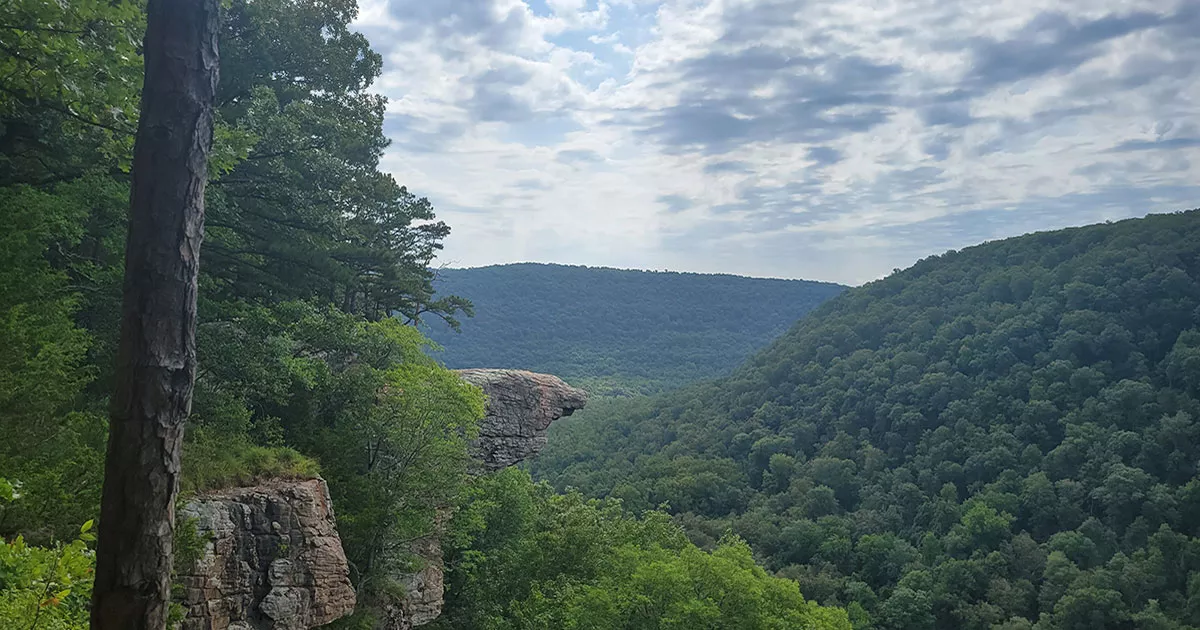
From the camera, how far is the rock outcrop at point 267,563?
855cm

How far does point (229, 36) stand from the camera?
13430 mm

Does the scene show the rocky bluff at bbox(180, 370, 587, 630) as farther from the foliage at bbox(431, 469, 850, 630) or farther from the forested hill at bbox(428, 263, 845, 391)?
the forested hill at bbox(428, 263, 845, 391)

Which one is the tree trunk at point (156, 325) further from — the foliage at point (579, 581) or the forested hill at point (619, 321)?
the forested hill at point (619, 321)

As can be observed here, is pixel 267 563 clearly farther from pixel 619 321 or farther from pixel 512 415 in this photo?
pixel 619 321

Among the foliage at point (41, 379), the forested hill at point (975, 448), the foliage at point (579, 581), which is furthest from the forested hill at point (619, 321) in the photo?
the foliage at point (41, 379)

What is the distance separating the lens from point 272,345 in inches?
440

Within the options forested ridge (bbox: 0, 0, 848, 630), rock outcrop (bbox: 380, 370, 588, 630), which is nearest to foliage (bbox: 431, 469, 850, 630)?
forested ridge (bbox: 0, 0, 848, 630)

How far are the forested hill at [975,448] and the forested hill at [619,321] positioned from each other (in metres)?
43.3

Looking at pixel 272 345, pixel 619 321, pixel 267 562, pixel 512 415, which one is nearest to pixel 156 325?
pixel 267 562

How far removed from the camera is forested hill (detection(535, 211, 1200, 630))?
43625 mm

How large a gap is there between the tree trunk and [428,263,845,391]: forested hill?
99.3m

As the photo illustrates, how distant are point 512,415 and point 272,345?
10.7 m

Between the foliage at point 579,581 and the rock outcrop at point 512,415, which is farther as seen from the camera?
the rock outcrop at point 512,415

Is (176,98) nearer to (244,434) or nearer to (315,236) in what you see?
(244,434)
